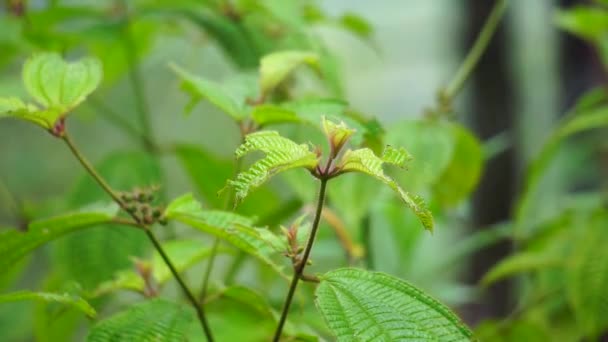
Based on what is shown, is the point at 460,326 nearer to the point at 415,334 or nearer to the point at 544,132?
the point at 415,334

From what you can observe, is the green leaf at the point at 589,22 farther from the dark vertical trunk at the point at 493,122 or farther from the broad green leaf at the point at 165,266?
the dark vertical trunk at the point at 493,122

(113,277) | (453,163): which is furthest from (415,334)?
(453,163)

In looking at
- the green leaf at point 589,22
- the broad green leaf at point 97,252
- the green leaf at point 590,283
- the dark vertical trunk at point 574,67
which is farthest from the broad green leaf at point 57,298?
the dark vertical trunk at point 574,67

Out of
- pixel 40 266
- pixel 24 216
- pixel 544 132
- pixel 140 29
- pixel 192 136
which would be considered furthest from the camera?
pixel 544 132

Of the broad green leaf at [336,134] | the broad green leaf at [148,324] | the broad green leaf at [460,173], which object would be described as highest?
the broad green leaf at [460,173]

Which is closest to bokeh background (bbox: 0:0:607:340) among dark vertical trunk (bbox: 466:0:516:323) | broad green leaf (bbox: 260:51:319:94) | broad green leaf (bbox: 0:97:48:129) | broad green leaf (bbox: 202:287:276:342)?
dark vertical trunk (bbox: 466:0:516:323)

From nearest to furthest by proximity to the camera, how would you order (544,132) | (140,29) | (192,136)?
(140,29) → (192,136) → (544,132)
